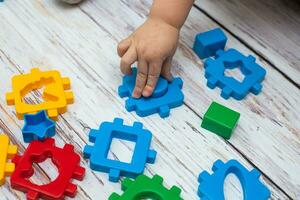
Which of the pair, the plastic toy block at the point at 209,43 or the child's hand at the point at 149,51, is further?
the plastic toy block at the point at 209,43

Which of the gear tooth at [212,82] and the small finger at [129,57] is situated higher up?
the small finger at [129,57]

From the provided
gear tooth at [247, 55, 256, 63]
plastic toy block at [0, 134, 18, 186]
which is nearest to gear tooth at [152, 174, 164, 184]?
plastic toy block at [0, 134, 18, 186]

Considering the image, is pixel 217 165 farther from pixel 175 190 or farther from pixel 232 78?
pixel 232 78

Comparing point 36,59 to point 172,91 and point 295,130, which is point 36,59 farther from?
point 295,130

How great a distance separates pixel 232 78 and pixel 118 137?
0.24 meters

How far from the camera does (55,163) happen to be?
0.71 meters

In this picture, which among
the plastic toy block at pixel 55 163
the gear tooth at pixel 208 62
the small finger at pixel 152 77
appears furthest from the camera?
the gear tooth at pixel 208 62

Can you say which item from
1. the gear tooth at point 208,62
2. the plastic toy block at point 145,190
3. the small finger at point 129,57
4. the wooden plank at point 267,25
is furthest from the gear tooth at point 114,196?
the wooden plank at point 267,25

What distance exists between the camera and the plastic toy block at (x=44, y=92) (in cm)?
76

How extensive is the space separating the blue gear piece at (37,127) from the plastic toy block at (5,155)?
3cm

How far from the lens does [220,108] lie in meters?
0.78

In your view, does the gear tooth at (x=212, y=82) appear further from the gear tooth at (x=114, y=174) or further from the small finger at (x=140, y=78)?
the gear tooth at (x=114, y=174)

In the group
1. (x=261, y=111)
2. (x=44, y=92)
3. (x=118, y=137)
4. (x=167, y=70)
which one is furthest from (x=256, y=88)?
(x=44, y=92)

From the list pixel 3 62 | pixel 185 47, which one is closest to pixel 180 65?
pixel 185 47
